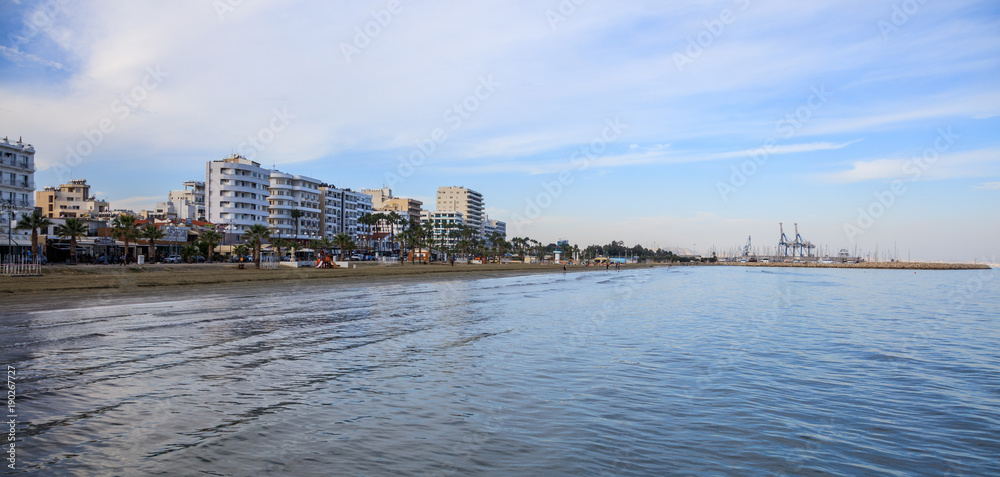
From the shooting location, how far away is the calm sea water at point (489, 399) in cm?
817

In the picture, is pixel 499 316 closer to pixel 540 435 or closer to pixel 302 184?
pixel 540 435

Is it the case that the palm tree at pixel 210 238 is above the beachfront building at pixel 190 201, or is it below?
below

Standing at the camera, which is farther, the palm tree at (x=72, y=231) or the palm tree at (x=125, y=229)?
the palm tree at (x=125, y=229)

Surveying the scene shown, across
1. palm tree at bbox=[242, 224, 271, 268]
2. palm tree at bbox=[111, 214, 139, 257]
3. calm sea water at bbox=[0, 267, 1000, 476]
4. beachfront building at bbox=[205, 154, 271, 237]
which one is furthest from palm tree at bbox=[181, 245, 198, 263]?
calm sea water at bbox=[0, 267, 1000, 476]

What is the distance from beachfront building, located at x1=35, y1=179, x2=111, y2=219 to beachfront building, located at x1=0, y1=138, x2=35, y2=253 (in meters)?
44.9

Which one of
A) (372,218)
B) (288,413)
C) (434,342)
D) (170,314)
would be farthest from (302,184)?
(288,413)

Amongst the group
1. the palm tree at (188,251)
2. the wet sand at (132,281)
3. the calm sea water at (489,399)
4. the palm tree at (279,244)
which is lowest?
the calm sea water at (489,399)

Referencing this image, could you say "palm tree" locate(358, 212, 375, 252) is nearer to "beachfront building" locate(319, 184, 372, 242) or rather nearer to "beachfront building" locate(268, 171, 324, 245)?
"beachfront building" locate(319, 184, 372, 242)

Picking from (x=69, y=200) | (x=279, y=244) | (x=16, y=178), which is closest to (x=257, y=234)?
(x=279, y=244)

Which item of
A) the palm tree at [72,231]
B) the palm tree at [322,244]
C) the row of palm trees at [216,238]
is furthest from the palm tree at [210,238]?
the palm tree at [322,244]

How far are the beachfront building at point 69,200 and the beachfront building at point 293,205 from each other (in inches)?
1300

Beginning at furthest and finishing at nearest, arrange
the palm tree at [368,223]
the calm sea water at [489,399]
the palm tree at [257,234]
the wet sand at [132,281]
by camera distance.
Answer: the palm tree at [368,223]
the palm tree at [257,234]
the wet sand at [132,281]
the calm sea water at [489,399]

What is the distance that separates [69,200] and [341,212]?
57.0 meters

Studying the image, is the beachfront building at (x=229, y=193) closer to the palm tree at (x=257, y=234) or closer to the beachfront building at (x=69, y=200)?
the beachfront building at (x=69, y=200)
